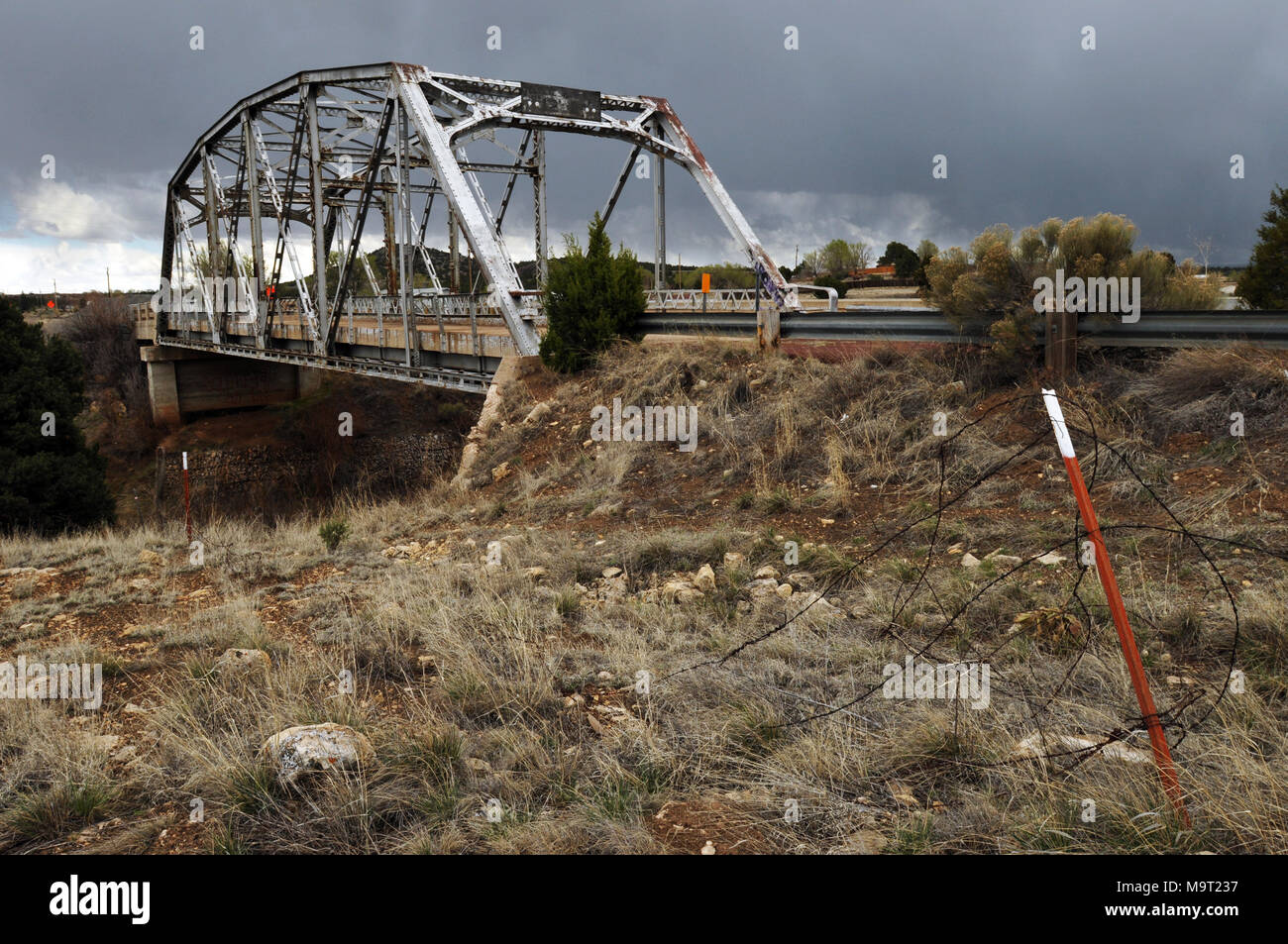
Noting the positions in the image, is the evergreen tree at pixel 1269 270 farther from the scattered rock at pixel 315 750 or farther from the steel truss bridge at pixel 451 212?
the scattered rock at pixel 315 750

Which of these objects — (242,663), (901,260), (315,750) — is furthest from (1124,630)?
(901,260)

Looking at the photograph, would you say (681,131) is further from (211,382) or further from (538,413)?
(211,382)

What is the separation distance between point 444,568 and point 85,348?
53.3m

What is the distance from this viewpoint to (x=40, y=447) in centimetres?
2444

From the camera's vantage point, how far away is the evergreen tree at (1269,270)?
17938 millimetres

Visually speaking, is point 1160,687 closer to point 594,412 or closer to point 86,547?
point 594,412

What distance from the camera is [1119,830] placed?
10.4ft

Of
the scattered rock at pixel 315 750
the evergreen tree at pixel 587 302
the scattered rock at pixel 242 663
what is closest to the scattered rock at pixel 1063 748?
the scattered rock at pixel 315 750

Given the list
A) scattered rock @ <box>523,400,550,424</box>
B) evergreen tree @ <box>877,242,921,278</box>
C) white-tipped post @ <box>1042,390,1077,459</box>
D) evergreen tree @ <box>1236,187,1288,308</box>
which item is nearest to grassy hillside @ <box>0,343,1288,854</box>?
white-tipped post @ <box>1042,390,1077,459</box>

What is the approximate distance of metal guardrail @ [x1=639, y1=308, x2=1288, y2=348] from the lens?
9000mm

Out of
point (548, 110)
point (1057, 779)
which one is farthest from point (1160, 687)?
point (548, 110)

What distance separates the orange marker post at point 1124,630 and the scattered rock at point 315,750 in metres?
3.22

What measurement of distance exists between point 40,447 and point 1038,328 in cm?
2600

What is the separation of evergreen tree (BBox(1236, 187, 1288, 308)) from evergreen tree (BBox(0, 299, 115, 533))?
28.3m
